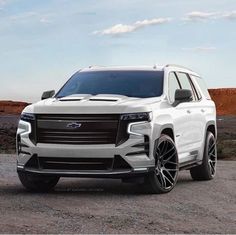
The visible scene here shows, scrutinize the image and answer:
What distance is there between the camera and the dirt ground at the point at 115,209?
738 centimetres

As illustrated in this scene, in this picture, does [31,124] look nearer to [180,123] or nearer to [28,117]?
[28,117]

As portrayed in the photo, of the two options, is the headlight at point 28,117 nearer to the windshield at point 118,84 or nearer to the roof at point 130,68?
the windshield at point 118,84

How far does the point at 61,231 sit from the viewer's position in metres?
7.08

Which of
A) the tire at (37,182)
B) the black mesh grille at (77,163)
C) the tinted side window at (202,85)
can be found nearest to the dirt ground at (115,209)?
the tire at (37,182)

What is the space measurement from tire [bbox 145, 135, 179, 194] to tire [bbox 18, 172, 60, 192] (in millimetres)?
1576

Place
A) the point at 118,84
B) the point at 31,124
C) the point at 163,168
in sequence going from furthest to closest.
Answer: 1. the point at 118,84
2. the point at 163,168
3. the point at 31,124

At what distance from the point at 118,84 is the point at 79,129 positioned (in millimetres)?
1613

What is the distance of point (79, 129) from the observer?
384 inches

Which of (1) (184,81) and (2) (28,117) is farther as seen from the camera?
(1) (184,81)

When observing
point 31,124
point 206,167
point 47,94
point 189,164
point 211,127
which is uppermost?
point 47,94

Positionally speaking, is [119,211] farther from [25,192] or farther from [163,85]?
[163,85]

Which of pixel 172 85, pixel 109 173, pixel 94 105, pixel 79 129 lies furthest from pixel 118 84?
pixel 109 173

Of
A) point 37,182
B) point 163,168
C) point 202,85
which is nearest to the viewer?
point 163,168

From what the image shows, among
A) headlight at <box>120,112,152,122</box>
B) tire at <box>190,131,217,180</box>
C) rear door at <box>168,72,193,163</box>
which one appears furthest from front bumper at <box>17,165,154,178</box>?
tire at <box>190,131,217,180</box>
